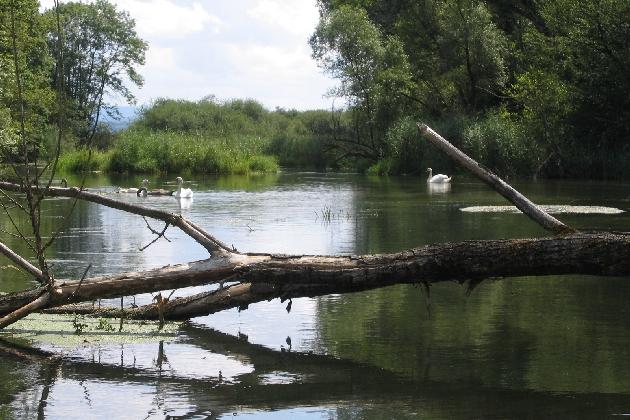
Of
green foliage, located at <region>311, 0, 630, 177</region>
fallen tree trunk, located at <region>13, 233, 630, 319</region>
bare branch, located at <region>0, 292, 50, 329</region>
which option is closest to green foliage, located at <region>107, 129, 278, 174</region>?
green foliage, located at <region>311, 0, 630, 177</region>

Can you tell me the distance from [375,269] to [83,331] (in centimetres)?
303

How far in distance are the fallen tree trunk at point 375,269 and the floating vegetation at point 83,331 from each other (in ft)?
1.13

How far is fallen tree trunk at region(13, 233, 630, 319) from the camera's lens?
873 cm

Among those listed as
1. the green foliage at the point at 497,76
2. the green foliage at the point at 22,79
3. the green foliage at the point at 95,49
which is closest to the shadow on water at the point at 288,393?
the green foliage at the point at 22,79

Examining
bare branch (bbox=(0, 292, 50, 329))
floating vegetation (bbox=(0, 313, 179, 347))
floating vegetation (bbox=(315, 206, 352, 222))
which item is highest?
floating vegetation (bbox=(315, 206, 352, 222))

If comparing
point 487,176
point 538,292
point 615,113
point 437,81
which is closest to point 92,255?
point 538,292

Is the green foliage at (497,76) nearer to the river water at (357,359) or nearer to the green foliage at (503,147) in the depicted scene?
the green foliage at (503,147)

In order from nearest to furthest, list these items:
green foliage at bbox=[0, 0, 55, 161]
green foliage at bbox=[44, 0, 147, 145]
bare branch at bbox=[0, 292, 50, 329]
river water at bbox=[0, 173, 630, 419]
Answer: river water at bbox=[0, 173, 630, 419] < bare branch at bbox=[0, 292, 50, 329] < green foliage at bbox=[0, 0, 55, 161] < green foliage at bbox=[44, 0, 147, 145]

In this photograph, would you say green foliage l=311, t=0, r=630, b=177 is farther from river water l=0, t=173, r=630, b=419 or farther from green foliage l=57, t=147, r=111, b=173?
river water l=0, t=173, r=630, b=419

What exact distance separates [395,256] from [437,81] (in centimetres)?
4690

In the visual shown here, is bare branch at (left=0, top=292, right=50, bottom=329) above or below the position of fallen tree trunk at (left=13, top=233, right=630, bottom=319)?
below

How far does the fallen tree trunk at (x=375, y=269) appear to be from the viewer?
8.73 meters

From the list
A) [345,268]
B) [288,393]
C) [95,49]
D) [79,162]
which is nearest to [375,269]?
[345,268]

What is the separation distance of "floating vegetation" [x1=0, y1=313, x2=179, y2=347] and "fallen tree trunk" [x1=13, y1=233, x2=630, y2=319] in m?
0.34
